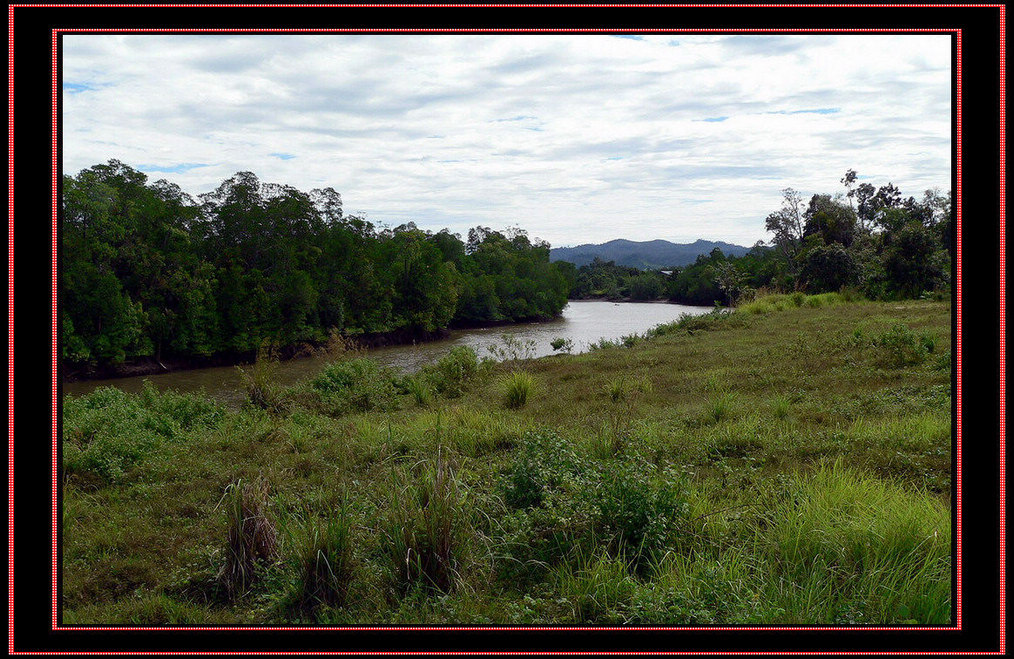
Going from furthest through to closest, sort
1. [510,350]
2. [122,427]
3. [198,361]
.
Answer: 1. [198,361]
2. [510,350]
3. [122,427]

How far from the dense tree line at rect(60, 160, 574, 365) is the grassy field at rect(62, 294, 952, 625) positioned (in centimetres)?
1391

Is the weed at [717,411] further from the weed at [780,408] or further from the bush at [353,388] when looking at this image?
the bush at [353,388]

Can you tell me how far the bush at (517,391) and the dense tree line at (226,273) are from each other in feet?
38.6

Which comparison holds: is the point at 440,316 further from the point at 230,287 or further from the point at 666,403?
the point at 666,403

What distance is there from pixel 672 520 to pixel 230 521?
8.30 ft

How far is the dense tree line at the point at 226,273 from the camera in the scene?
22.8 metres

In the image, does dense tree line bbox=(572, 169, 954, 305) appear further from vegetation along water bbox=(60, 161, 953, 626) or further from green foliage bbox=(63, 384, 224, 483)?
green foliage bbox=(63, 384, 224, 483)

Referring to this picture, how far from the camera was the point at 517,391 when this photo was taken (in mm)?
9266

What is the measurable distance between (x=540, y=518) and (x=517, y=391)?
18.5ft

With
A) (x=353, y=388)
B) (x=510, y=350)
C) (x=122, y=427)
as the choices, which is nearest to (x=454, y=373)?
(x=353, y=388)

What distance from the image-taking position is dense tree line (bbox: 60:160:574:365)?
2278cm
